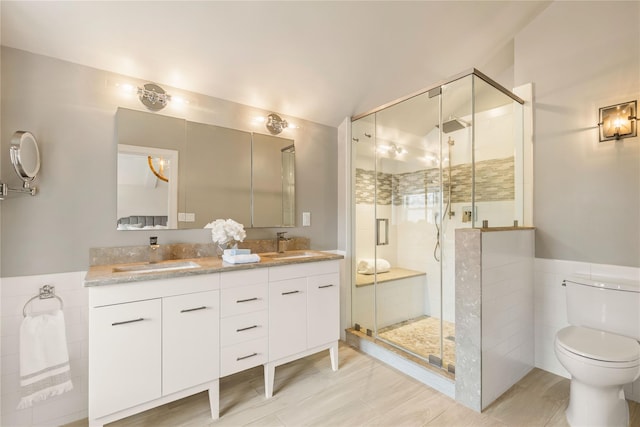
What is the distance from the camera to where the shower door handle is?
2.95m

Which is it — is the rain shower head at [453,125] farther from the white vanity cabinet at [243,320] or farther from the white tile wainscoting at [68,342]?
the white tile wainscoting at [68,342]

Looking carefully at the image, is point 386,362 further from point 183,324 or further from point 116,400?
point 116,400

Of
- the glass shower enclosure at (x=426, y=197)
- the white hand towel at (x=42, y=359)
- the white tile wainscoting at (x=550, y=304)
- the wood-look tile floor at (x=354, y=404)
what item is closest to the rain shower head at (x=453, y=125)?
the glass shower enclosure at (x=426, y=197)

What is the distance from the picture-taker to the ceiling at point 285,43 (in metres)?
1.61

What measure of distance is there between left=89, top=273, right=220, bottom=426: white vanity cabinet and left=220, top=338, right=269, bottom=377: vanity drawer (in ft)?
0.16

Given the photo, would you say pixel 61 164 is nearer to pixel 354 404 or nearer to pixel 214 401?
pixel 214 401

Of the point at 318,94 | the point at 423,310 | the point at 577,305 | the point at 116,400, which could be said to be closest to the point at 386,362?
the point at 423,310

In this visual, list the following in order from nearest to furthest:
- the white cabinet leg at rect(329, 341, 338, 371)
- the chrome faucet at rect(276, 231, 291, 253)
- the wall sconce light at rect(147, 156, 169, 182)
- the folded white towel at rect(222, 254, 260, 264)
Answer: the folded white towel at rect(222, 254, 260, 264) → the wall sconce light at rect(147, 156, 169, 182) → the white cabinet leg at rect(329, 341, 338, 371) → the chrome faucet at rect(276, 231, 291, 253)

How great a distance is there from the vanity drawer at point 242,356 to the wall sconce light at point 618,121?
282cm

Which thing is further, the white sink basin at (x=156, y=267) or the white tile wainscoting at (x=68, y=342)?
the white sink basin at (x=156, y=267)

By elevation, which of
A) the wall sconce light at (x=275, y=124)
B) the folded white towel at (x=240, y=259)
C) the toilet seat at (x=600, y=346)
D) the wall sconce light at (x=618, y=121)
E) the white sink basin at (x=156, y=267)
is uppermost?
the wall sconce light at (x=275, y=124)

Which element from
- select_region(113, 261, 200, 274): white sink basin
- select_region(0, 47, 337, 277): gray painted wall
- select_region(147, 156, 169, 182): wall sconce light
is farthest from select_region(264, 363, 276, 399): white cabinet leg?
select_region(147, 156, 169, 182): wall sconce light

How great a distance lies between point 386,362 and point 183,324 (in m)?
1.69

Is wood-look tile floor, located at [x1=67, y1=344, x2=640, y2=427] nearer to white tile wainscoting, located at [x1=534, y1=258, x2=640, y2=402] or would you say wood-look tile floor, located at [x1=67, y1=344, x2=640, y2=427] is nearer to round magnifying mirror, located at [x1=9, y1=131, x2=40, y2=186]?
white tile wainscoting, located at [x1=534, y1=258, x2=640, y2=402]
